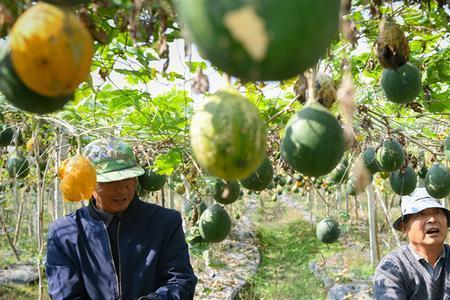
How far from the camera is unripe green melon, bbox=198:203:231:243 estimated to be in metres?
4.27

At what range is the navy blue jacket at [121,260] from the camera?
3213 millimetres

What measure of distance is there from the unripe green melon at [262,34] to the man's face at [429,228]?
8.78 ft

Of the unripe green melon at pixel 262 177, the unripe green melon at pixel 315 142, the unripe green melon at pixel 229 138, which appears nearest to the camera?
the unripe green melon at pixel 229 138

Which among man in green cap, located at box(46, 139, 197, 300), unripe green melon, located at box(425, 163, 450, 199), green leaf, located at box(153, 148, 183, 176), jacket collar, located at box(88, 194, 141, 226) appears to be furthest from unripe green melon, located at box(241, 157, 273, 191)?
green leaf, located at box(153, 148, 183, 176)

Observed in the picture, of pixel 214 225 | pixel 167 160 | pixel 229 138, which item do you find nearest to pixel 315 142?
pixel 229 138

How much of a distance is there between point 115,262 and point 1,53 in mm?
2334

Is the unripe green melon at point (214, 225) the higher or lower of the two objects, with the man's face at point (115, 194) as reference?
lower

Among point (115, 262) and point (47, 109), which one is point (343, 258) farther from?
point (47, 109)

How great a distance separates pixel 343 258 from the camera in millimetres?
12977

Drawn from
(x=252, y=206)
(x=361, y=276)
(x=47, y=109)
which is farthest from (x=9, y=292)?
(x=252, y=206)

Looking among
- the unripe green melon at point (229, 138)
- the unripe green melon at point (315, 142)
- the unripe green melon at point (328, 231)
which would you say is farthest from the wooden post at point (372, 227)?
the unripe green melon at point (229, 138)

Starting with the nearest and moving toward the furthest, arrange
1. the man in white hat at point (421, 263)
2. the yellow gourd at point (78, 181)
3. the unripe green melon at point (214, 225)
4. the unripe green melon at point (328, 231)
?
the yellow gourd at point (78, 181)
the man in white hat at point (421, 263)
the unripe green melon at point (214, 225)
the unripe green melon at point (328, 231)

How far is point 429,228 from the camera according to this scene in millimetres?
3203

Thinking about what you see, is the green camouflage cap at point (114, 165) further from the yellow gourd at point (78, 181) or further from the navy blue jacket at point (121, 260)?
the yellow gourd at point (78, 181)
